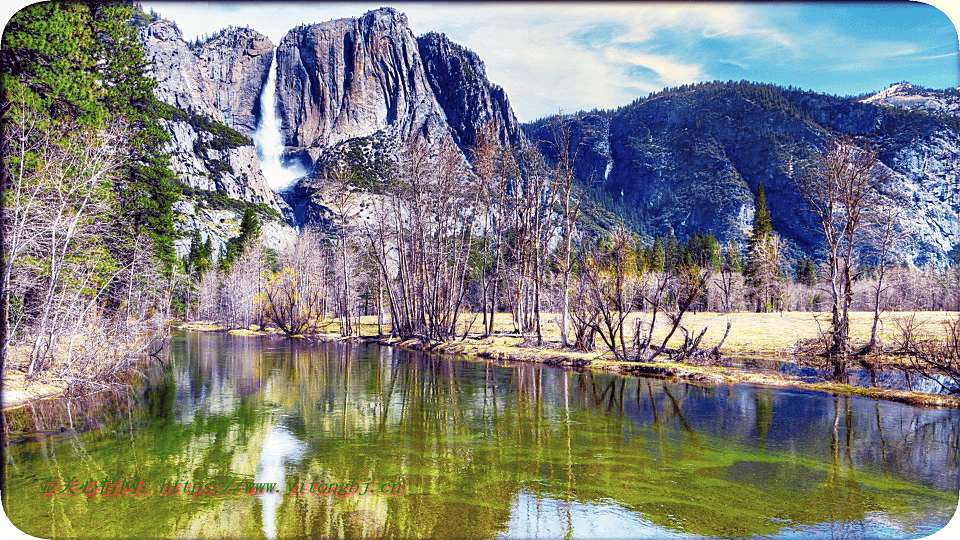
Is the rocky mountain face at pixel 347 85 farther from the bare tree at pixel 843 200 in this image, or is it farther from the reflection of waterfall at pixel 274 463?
the reflection of waterfall at pixel 274 463

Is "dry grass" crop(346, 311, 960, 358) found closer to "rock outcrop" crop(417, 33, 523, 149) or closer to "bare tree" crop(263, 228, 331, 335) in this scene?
"bare tree" crop(263, 228, 331, 335)

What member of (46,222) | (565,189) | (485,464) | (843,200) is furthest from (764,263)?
(46,222)

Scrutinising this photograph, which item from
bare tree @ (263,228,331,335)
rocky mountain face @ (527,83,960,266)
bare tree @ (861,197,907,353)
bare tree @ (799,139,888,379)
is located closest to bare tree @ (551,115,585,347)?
bare tree @ (799,139,888,379)

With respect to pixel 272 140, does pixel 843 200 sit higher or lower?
lower

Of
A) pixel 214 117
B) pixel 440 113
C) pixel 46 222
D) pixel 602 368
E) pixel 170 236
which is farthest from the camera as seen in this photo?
pixel 440 113

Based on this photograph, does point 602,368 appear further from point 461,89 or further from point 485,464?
point 461,89

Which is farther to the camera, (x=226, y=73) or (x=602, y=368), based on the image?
(x=226, y=73)
